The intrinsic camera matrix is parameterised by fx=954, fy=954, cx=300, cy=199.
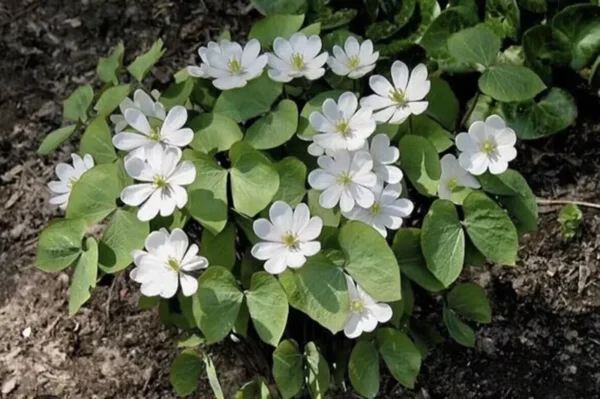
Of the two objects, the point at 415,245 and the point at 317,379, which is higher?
the point at 415,245

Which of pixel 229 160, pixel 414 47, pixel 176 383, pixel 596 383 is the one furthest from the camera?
pixel 414 47

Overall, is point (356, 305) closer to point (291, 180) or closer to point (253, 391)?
point (291, 180)

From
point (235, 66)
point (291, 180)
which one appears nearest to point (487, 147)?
point (291, 180)

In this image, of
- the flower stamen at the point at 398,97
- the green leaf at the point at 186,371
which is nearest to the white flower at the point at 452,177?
the flower stamen at the point at 398,97

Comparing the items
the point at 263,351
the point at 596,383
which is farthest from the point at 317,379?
the point at 596,383

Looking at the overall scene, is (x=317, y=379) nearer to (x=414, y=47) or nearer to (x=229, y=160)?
(x=229, y=160)

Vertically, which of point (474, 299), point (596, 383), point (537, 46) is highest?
point (537, 46)

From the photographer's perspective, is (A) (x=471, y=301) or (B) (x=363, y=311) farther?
(A) (x=471, y=301)
